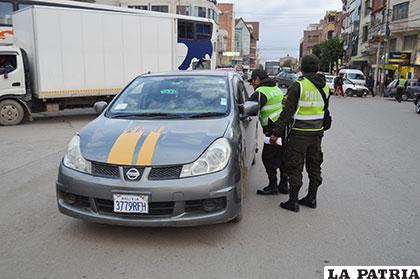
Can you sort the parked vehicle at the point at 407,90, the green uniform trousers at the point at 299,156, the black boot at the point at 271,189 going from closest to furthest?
the green uniform trousers at the point at 299,156 → the black boot at the point at 271,189 → the parked vehicle at the point at 407,90

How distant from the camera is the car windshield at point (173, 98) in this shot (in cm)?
483

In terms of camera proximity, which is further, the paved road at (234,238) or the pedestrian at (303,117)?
the pedestrian at (303,117)

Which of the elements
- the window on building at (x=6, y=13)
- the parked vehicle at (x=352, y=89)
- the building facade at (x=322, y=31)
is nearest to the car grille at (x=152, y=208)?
the window on building at (x=6, y=13)

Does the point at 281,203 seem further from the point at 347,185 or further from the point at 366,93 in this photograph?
the point at 366,93

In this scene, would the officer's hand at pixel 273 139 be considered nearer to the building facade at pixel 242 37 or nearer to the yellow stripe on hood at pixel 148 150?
the yellow stripe on hood at pixel 148 150

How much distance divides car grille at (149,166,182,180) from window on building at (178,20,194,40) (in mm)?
14540

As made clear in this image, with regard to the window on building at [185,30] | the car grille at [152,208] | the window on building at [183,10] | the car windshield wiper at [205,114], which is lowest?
the car grille at [152,208]

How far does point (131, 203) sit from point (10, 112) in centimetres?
1041

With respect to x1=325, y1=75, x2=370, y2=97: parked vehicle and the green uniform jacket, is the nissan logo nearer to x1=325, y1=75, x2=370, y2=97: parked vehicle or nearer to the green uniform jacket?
the green uniform jacket

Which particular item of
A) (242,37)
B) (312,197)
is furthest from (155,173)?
(242,37)

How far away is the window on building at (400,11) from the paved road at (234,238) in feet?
110

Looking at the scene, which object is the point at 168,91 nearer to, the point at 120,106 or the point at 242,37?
the point at 120,106

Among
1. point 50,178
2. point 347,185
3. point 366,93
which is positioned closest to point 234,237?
point 347,185

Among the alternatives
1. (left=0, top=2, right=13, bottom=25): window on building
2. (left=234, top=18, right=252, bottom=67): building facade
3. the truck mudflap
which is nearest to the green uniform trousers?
the truck mudflap
